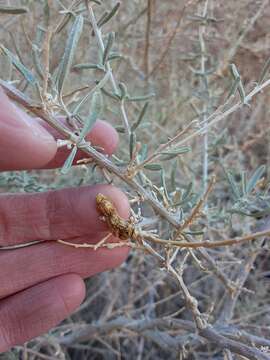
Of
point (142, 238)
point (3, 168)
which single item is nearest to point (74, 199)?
point (3, 168)

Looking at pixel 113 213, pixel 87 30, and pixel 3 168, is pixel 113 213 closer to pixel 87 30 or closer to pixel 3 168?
pixel 3 168

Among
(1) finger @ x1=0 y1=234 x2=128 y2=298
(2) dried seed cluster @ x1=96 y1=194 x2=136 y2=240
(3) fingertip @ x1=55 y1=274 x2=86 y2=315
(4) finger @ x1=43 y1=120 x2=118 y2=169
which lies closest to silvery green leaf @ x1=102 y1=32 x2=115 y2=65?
(4) finger @ x1=43 y1=120 x2=118 y2=169

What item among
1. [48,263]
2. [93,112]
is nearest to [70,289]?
[48,263]

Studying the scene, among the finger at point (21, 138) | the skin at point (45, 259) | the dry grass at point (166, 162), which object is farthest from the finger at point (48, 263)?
the finger at point (21, 138)

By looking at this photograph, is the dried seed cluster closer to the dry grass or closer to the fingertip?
the fingertip

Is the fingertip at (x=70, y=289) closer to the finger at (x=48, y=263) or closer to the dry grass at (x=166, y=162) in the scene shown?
the finger at (x=48, y=263)

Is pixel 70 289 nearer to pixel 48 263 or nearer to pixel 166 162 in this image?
pixel 48 263
